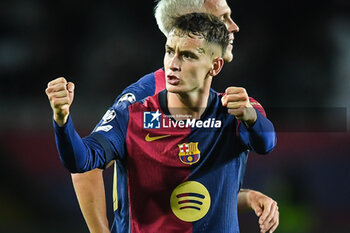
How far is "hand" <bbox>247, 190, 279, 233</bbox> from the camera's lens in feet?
4.14

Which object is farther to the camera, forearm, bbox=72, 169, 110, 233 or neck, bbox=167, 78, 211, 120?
forearm, bbox=72, 169, 110, 233

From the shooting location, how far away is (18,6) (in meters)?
2.86

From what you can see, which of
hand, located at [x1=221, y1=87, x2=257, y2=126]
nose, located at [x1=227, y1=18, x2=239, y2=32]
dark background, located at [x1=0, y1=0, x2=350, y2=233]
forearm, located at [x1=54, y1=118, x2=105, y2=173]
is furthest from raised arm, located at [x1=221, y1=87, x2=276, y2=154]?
dark background, located at [x1=0, y1=0, x2=350, y2=233]

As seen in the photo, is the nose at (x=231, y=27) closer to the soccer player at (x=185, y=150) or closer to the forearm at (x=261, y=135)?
the soccer player at (x=185, y=150)

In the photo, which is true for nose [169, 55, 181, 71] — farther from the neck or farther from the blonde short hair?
the blonde short hair

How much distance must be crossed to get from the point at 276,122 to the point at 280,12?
2.20 feet

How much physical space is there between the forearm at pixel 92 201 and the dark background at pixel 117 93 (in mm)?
907

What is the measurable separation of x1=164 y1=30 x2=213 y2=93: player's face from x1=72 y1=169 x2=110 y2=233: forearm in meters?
0.57

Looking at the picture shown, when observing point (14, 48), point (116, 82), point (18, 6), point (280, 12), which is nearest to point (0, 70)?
point (14, 48)

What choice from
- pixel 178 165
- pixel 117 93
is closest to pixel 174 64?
pixel 178 165

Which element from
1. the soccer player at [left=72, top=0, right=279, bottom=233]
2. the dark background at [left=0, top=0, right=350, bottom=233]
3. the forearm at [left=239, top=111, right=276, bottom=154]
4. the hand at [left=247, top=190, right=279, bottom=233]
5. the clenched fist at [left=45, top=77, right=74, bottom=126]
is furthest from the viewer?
the dark background at [left=0, top=0, right=350, bottom=233]

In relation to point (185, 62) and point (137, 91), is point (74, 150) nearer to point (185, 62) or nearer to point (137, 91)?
point (185, 62)

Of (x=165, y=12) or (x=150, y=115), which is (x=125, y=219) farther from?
(x=165, y=12)

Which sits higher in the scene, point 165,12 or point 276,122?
point 165,12
